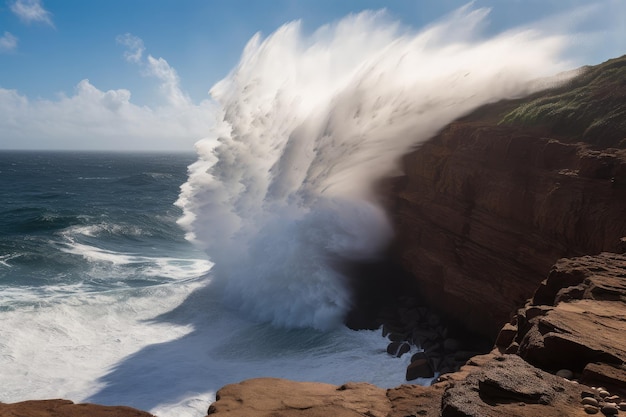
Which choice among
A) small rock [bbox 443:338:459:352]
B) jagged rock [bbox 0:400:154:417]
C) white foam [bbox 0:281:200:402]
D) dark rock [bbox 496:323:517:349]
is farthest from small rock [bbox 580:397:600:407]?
white foam [bbox 0:281:200:402]

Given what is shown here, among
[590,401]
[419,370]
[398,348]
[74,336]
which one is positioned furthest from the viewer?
[74,336]

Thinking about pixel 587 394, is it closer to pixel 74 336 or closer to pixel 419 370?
pixel 419 370

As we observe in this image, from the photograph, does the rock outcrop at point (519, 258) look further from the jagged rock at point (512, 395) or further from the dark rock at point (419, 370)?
the dark rock at point (419, 370)

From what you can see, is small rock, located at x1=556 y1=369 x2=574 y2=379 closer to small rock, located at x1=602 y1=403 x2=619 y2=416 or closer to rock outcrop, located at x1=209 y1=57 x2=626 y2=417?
rock outcrop, located at x1=209 y1=57 x2=626 y2=417

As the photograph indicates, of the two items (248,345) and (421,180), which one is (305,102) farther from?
(248,345)

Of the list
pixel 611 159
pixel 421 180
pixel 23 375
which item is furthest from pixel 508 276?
pixel 23 375

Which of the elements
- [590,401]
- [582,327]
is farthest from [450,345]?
[590,401]

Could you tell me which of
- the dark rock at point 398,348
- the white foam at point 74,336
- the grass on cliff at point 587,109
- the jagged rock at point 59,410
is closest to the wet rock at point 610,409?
the jagged rock at point 59,410
